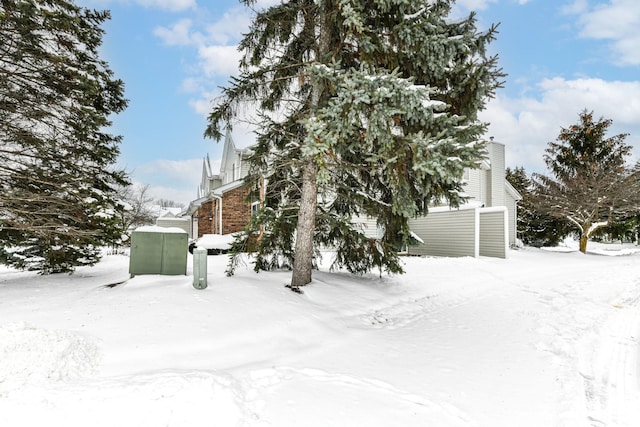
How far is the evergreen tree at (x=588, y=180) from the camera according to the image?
63.4ft

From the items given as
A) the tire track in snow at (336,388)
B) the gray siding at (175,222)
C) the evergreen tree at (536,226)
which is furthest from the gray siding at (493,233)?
the gray siding at (175,222)

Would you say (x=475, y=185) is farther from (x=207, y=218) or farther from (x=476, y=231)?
(x=207, y=218)

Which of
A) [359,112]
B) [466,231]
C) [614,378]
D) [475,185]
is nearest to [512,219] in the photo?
[475,185]

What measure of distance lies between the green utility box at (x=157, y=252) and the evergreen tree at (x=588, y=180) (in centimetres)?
2119

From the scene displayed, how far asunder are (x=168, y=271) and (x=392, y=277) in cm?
525

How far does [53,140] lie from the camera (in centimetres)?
701

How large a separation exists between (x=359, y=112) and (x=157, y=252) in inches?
171

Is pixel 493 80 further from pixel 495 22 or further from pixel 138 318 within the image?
pixel 138 318

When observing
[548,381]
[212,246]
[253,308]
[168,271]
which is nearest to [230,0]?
[168,271]

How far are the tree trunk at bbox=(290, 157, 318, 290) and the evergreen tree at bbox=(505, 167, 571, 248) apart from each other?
20.3 meters

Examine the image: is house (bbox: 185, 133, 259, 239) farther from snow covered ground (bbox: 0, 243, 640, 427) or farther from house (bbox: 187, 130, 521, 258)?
snow covered ground (bbox: 0, 243, 640, 427)

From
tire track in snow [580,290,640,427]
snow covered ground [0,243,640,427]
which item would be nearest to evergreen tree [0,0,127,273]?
snow covered ground [0,243,640,427]

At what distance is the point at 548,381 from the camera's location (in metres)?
3.56

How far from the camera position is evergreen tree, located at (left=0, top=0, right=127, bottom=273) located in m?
6.39
